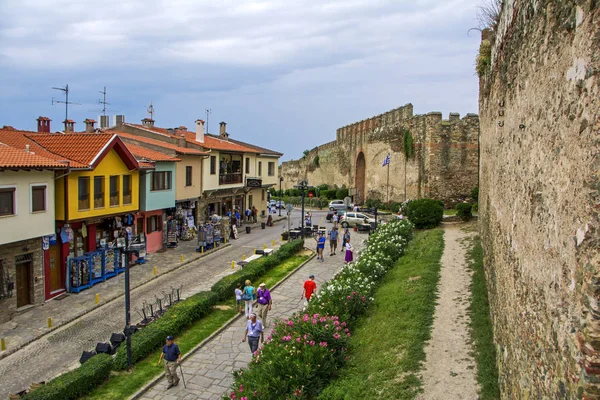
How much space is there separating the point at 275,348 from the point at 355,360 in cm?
169

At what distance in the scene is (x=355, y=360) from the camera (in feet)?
34.3

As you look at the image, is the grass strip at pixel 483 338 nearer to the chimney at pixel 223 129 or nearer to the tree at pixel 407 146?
the tree at pixel 407 146

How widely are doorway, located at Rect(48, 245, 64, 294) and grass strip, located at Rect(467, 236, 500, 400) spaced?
15.6 m

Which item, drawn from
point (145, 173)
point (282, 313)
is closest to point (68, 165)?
point (145, 173)

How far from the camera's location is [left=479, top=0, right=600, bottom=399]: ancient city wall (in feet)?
11.3

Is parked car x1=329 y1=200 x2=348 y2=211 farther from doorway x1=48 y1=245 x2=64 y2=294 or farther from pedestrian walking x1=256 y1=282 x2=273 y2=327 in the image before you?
pedestrian walking x1=256 y1=282 x2=273 y2=327

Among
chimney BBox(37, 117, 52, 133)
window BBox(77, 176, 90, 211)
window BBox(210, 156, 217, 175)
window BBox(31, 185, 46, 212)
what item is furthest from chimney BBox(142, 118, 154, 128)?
window BBox(31, 185, 46, 212)

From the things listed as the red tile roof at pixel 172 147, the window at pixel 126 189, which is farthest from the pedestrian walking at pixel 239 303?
the red tile roof at pixel 172 147

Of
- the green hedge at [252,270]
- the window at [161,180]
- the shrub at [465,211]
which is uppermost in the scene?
the window at [161,180]

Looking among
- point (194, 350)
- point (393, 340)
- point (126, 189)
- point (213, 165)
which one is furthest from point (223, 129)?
point (393, 340)

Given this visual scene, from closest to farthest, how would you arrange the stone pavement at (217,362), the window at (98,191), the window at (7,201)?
the stone pavement at (217,362)
the window at (7,201)
the window at (98,191)

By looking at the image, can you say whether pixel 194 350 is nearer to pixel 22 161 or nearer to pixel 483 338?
pixel 483 338

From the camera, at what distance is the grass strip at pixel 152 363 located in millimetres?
11242

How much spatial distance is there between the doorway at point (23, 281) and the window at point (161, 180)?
8.58m
